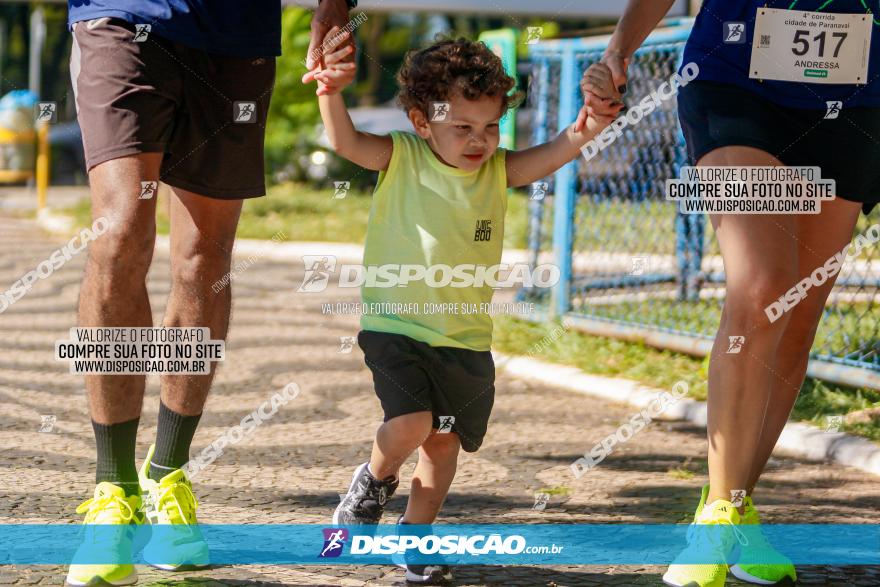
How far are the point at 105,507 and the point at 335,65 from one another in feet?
3.86

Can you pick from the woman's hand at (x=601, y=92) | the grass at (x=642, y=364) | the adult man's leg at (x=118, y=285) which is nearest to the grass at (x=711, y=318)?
the grass at (x=642, y=364)

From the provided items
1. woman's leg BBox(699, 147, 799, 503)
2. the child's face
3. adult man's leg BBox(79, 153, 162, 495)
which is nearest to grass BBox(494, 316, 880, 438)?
woman's leg BBox(699, 147, 799, 503)

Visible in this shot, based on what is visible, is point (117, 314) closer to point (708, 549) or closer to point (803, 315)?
Answer: point (708, 549)

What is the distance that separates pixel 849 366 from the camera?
525cm

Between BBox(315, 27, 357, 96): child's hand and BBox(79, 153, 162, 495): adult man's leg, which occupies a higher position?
BBox(315, 27, 357, 96): child's hand

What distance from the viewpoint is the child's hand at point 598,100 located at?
3.04m

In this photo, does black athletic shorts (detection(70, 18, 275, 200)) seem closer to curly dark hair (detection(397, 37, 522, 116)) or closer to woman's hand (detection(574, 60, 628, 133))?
curly dark hair (detection(397, 37, 522, 116))

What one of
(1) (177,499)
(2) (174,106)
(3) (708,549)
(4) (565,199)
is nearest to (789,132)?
(3) (708,549)

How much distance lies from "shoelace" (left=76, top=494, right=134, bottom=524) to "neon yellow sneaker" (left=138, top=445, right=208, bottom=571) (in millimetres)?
136

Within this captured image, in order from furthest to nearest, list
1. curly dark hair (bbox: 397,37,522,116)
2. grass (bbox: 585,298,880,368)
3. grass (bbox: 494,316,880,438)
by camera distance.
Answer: grass (bbox: 585,298,880,368) < grass (bbox: 494,316,880,438) < curly dark hair (bbox: 397,37,522,116)

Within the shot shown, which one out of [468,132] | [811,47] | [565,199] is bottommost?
[565,199]

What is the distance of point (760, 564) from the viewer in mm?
3039

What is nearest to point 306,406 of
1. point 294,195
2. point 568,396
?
point 568,396

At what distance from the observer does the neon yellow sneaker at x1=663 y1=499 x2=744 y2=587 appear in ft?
9.41
